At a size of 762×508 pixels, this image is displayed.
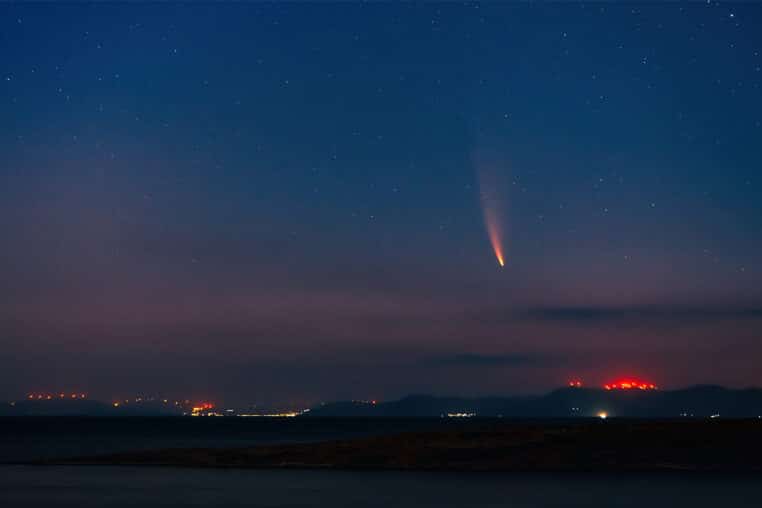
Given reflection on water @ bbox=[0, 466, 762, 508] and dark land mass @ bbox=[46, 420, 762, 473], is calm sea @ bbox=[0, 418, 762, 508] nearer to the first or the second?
reflection on water @ bbox=[0, 466, 762, 508]

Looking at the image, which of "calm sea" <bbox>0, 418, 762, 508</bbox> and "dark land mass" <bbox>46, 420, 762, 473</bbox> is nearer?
"calm sea" <bbox>0, 418, 762, 508</bbox>

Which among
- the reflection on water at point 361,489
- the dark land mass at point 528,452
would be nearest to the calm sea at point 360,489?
the reflection on water at point 361,489

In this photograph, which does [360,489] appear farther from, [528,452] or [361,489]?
[528,452]

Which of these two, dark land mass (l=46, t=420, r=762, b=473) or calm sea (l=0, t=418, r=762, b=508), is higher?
dark land mass (l=46, t=420, r=762, b=473)

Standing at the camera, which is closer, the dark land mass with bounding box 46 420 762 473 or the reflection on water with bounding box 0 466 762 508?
the reflection on water with bounding box 0 466 762 508

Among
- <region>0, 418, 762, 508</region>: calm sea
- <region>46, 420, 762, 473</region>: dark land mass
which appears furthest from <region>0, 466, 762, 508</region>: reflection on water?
<region>46, 420, 762, 473</region>: dark land mass

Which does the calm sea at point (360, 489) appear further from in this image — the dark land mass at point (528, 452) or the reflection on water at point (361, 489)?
the dark land mass at point (528, 452)
